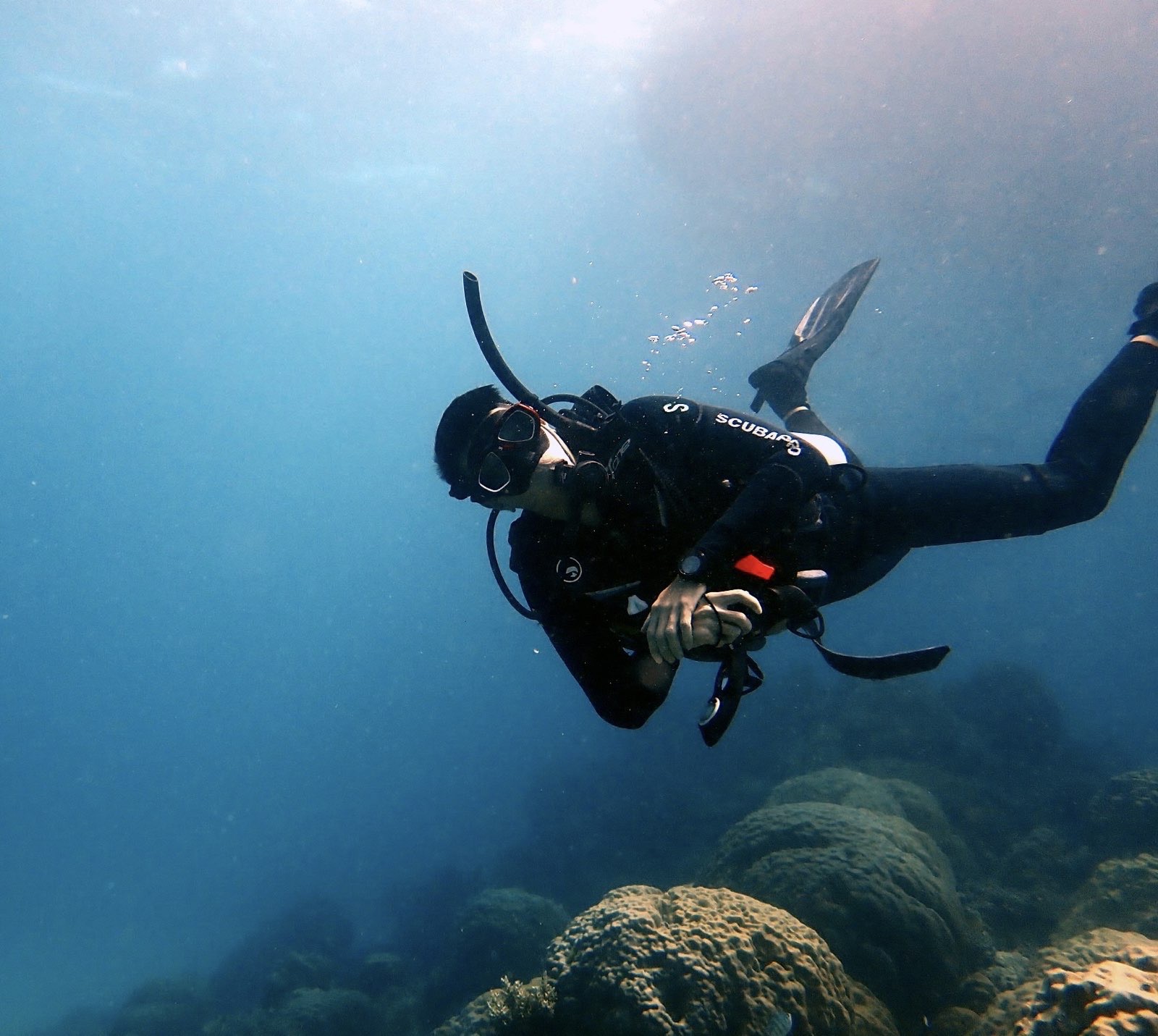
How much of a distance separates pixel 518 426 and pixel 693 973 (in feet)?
12.4

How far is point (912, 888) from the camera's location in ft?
19.9

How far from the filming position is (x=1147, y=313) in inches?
152

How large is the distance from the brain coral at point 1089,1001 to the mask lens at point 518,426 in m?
3.99

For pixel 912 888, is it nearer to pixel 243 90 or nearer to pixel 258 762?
pixel 243 90

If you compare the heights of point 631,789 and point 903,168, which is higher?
point 903,168

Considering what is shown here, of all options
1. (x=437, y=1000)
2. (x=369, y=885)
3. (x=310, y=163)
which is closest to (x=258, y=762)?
(x=369, y=885)

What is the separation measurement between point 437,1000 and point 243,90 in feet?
101

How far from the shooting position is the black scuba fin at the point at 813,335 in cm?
557

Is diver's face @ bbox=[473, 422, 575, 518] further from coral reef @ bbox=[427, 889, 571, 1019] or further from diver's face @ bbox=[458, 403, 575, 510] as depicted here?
coral reef @ bbox=[427, 889, 571, 1019]

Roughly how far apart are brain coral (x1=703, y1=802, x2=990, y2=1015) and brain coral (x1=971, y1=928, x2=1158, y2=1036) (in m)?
1.42

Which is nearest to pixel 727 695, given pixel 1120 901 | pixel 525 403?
pixel 525 403

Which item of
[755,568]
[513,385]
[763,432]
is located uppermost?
[513,385]

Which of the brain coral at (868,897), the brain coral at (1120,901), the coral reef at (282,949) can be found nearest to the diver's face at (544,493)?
the brain coral at (868,897)

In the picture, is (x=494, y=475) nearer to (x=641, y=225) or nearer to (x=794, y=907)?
(x=794, y=907)
